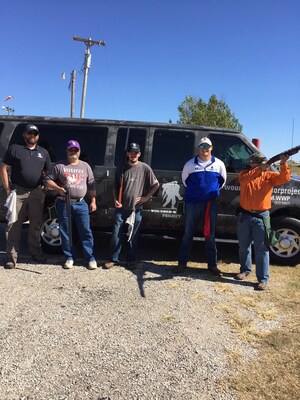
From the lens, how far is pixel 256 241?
485 centimetres

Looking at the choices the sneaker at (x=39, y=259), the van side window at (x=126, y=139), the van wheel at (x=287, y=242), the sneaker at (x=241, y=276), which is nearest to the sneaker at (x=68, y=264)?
the sneaker at (x=39, y=259)

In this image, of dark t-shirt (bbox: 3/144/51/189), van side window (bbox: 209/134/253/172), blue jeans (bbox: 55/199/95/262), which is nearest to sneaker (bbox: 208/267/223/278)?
van side window (bbox: 209/134/253/172)

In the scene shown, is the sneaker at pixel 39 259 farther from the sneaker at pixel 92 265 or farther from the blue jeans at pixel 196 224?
the blue jeans at pixel 196 224

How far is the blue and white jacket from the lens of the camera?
4992 mm

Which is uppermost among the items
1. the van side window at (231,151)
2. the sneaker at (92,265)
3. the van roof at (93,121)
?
the van roof at (93,121)

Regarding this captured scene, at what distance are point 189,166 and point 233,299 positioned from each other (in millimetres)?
1803

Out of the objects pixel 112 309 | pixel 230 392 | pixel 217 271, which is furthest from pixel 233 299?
pixel 230 392

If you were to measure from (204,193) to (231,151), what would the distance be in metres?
1.03

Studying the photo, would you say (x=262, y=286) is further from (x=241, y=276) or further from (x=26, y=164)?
(x=26, y=164)

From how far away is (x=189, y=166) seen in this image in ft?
16.6

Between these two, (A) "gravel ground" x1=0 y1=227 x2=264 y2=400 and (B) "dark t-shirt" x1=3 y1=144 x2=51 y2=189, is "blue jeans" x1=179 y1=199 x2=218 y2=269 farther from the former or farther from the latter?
(B) "dark t-shirt" x1=3 y1=144 x2=51 y2=189

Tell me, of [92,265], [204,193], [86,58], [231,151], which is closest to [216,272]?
[204,193]

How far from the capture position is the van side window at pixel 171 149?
5691mm

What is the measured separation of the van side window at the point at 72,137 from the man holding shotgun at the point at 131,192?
724 mm
